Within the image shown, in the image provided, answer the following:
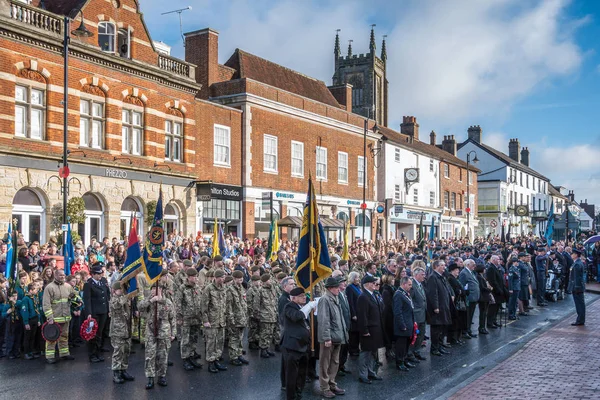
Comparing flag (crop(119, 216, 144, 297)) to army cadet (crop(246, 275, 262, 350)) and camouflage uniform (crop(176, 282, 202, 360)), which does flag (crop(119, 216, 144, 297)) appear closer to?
camouflage uniform (crop(176, 282, 202, 360))

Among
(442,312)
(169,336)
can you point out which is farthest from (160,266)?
(442,312)

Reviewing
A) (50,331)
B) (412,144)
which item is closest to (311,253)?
(50,331)

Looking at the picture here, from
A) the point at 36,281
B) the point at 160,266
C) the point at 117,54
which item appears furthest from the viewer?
the point at 117,54

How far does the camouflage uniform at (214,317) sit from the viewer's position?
440 inches

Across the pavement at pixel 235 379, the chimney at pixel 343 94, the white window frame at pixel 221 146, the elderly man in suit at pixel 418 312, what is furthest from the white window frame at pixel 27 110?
the chimney at pixel 343 94

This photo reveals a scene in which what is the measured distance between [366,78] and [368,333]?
71.3 meters

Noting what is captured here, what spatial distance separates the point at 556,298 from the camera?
879 inches

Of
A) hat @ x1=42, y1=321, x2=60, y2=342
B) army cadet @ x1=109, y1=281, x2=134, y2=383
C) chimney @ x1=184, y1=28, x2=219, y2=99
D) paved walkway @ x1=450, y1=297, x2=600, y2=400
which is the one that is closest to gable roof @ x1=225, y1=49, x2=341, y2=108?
chimney @ x1=184, y1=28, x2=219, y2=99

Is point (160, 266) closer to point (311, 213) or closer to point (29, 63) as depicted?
point (311, 213)

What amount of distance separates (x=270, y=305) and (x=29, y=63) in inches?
536

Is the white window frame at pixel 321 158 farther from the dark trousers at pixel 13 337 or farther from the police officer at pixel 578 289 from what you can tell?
the dark trousers at pixel 13 337

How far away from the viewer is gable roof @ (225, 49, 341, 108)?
3447 cm

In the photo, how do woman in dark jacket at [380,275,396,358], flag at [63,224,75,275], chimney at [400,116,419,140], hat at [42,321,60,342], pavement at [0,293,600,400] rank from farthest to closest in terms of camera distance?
chimney at [400,116,419,140], flag at [63,224,75,275], woman in dark jacket at [380,275,396,358], hat at [42,321,60,342], pavement at [0,293,600,400]

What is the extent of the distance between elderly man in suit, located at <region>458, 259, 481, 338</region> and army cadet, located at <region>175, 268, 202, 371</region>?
21.5ft
